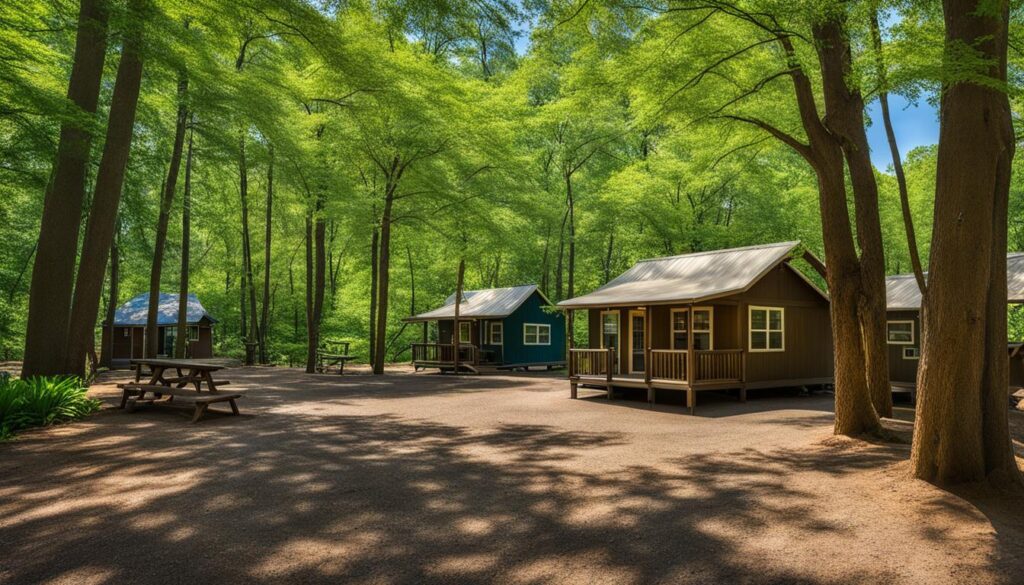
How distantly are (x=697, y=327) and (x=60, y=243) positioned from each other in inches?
549

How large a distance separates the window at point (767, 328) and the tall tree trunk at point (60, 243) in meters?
14.9

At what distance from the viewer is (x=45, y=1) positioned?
35.1 feet

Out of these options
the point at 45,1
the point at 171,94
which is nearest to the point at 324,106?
the point at 171,94

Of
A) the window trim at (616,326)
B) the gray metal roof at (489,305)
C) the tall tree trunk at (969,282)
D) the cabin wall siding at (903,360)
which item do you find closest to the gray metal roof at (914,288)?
the cabin wall siding at (903,360)

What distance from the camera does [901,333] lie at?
58.0 feet

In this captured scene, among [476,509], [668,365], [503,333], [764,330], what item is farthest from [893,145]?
[503,333]

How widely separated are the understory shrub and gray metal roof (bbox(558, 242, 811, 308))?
11053mm

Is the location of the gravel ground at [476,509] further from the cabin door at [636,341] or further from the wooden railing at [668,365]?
the cabin door at [636,341]

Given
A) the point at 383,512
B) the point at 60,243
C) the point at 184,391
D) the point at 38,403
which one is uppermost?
the point at 60,243

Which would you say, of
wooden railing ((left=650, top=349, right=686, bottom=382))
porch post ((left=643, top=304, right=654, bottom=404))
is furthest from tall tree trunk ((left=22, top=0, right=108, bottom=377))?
wooden railing ((left=650, top=349, right=686, bottom=382))

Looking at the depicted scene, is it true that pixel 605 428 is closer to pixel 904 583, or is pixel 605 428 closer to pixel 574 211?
pixel 904 583

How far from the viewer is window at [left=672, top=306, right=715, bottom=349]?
52.3ft

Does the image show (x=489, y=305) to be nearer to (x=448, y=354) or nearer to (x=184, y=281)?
(x=448, y=354)

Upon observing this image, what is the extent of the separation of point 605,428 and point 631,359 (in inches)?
276
